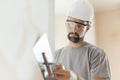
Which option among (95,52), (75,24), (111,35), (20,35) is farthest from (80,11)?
(111,35)

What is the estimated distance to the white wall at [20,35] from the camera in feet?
1.80

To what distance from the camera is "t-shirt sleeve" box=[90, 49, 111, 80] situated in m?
1.41

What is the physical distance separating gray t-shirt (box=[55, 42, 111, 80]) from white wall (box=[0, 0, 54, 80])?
705mm

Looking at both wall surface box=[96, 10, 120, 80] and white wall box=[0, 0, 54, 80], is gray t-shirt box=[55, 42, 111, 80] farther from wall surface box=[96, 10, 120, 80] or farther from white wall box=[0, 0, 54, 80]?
wall surface box=[96, 10, 120, 80]

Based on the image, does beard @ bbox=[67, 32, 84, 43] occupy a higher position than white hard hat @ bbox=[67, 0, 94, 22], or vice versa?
white hard hat @ bbox=[67, 0, 94, 22]

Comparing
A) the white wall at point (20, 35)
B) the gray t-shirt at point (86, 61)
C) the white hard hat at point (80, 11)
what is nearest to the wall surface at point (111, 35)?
→ the gray t-shirt at point (86, 61)

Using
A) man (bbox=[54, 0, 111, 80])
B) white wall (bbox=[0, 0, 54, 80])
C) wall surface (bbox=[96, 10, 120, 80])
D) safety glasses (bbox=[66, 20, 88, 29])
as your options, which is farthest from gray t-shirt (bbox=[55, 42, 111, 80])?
wall surface (bbox=[96, 10, 120, 80])

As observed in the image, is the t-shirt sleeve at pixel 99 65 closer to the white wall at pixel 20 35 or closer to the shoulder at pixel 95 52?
the shoulder at pixel 95 52

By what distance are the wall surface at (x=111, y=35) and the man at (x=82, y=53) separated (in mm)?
1978

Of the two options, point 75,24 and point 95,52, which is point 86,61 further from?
point 75,24

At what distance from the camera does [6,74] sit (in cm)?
55

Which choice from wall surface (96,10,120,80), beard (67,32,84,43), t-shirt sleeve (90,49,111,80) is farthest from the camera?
wall surface (96,10,120,80)

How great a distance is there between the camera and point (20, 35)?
24.6 inches

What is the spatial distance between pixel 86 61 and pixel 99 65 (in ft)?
0.38
